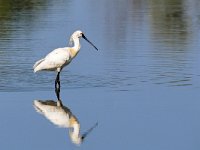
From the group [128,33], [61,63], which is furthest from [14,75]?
[128,33]

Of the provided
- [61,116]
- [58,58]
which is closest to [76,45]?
[58,58]

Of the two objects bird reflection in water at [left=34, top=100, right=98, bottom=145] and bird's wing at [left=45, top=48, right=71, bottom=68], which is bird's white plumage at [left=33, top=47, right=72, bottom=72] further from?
bird reflection in water at [left=34, top=100, right=98, bottom=145]

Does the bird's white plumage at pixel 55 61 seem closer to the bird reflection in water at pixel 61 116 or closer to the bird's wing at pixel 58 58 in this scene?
the bird's wing at pixel 58 58

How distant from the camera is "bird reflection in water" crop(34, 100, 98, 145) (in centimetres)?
1245

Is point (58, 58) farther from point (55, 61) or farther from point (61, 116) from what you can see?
point (61, 116)

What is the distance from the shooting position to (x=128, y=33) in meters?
26.0

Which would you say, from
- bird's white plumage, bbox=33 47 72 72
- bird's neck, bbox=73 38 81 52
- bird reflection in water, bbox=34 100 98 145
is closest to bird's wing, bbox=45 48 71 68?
bird's white plumage, bbox=33 47 72 72

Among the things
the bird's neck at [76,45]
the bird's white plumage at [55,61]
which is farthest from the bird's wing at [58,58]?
the bird's neck at [76,45]

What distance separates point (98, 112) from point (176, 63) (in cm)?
564

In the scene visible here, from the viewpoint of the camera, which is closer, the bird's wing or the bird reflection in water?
the bird reflection in water

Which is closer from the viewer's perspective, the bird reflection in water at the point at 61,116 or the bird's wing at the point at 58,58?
the bird reflection in water at the point at 61,116

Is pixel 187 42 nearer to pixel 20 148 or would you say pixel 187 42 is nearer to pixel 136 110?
pixel 136 110

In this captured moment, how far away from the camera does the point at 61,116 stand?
1377 centimetres

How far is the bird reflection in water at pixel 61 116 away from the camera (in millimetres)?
12453
